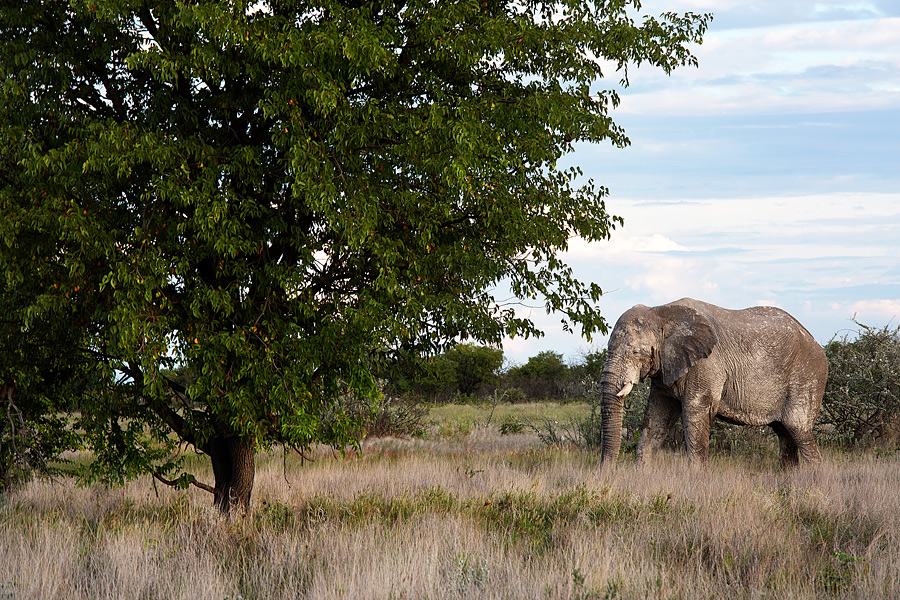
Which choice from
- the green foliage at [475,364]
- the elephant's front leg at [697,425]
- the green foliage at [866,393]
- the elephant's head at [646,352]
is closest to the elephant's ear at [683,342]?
the elephant's head at [646,352]

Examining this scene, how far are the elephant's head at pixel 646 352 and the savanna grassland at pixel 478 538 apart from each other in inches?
42.1

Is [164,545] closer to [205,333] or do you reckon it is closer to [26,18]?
[205,333]

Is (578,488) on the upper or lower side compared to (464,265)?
lower

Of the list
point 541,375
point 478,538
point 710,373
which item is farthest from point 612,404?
point 541,375

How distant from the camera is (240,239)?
7973 mm

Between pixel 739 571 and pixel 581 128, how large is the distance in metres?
5.01

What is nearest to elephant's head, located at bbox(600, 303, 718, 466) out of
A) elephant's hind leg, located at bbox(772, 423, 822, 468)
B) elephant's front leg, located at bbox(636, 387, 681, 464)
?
elephant's front leg, located at bbox(636, 387, 681, 464)

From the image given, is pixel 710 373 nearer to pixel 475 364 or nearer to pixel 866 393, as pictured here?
pixel 866 393

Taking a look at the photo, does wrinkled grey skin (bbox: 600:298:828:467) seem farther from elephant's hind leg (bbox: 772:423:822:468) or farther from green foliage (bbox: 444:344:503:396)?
green foliage (bbox: 444:344:503:396)

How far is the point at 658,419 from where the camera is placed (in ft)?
43.1

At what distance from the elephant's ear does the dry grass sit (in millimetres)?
1604

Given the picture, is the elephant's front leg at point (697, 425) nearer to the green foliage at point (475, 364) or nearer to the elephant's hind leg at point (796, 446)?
the elephant's hind leg at point (796, 446)

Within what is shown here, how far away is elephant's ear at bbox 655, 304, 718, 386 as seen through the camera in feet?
39.8

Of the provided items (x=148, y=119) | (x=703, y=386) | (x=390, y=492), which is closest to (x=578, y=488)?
(x=390, y=492)
